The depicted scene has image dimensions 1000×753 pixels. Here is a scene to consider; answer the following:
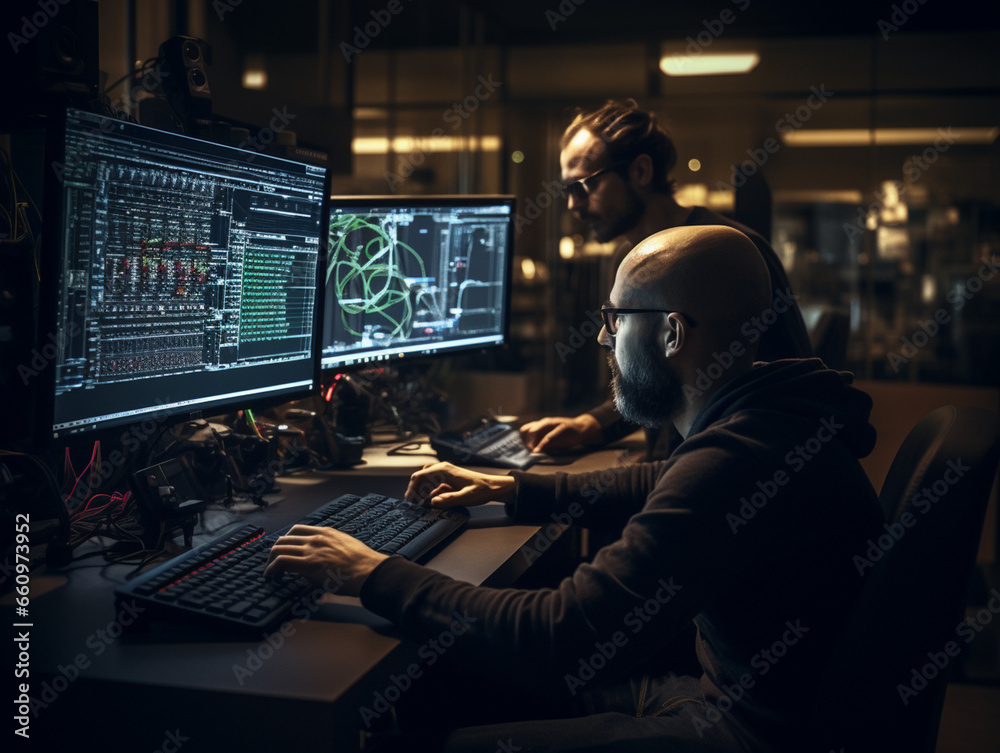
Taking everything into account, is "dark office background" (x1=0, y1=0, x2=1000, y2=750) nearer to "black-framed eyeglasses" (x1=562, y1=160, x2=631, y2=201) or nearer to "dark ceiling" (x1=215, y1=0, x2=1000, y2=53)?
"dark ceiling" (x1=215, y1=0, x2=1000, y2=53)

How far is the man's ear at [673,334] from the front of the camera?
43.0 inches

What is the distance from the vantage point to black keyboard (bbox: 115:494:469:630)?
0.90 m

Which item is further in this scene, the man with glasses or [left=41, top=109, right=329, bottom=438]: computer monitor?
the man with glasses

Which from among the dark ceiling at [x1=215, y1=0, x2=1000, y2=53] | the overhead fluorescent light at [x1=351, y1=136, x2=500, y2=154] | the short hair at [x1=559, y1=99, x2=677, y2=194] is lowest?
the short hair at [x1=559, y1=99, x2=677, y2=194]

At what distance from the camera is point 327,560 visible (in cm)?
99

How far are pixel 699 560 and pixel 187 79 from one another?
122 centimetres

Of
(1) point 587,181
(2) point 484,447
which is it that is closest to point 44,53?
(2) point 484,447

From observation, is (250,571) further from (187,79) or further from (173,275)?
(187,79)

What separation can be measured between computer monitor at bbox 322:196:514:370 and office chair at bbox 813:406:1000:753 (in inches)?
45.9

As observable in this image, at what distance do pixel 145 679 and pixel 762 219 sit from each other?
80.5 inches

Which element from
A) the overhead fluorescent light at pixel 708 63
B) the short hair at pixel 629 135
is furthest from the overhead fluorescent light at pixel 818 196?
the short hair at pixel 629 135

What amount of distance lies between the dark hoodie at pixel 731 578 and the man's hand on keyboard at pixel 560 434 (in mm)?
817

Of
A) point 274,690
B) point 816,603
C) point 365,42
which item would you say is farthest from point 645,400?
point 365,42

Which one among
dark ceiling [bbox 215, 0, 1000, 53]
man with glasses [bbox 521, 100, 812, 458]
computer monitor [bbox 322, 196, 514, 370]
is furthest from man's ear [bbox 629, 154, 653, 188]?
dark ceiling [bbox 215, 0, 1000, 53]
